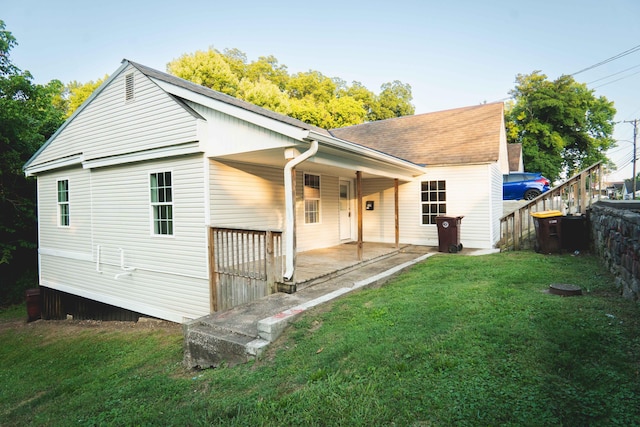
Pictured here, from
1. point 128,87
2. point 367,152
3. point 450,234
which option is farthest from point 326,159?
point 128,87

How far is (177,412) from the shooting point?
2.93 meters

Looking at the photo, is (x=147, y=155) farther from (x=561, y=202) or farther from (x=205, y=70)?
(x=205, y=70)

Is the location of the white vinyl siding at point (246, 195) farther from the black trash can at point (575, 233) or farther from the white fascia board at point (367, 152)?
the black trash can at point (575, 233)

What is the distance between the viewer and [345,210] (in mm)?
11648

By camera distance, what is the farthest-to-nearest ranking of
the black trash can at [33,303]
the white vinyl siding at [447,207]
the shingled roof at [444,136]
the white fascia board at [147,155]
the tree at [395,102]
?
the tree at [395,102] → the black trash can at [33,303] → the shingled roof at [444,136] → the white vinyl siding at [447,207] → the white fascia board at [147,155]

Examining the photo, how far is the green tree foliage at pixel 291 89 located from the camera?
25.2 meters

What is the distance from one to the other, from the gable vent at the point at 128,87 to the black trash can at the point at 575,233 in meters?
10.7

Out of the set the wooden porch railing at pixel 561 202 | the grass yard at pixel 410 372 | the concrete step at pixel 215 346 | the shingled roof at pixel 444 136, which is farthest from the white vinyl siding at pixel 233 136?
the shingled roof at pixel 444 136

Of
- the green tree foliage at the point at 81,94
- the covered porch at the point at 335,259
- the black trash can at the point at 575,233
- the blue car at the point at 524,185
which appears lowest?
the covered porch at the point at 335,259

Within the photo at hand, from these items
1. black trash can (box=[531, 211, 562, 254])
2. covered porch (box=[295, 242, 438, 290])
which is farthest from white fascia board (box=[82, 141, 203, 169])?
black trash can (box=[531, 211, 562, 254])

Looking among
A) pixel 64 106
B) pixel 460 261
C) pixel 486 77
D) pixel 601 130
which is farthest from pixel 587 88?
pixel 64 106

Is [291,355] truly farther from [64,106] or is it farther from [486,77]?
[64,106]

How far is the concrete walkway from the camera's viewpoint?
4.06m

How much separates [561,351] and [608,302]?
1.65 m
